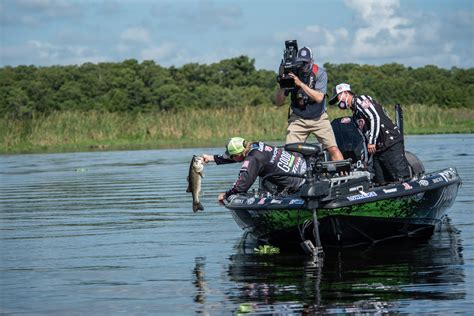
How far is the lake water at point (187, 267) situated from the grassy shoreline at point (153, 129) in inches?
915

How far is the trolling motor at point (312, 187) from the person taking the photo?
11820 millimetres

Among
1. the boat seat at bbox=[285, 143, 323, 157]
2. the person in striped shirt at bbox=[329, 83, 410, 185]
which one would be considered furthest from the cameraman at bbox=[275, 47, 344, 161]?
the boat seat at bbox=[285, 143, 323, 157]

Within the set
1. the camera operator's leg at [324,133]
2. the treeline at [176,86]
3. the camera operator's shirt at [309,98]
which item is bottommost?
the camera operator's leg at [324,133]

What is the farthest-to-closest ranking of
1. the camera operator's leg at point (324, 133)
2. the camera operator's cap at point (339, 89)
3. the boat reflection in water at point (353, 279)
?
the camera operator's leg at point (324, 133) → the camera operator's cap at point (339, 89) → the boat reflection in water at point (353, 279)

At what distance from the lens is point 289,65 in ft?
46.4

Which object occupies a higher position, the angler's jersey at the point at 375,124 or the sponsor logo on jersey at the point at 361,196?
the angler's jersey at the point at 375,124

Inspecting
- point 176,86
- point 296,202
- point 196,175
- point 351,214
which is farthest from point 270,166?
point 176,86

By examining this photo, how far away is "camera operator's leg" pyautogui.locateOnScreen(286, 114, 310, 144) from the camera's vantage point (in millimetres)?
14758

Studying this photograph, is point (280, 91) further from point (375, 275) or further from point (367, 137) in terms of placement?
point (375, 275)

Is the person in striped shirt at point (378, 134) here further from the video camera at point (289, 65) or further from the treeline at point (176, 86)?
the treeline at point (176, 86)

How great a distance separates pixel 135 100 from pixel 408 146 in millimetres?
48605

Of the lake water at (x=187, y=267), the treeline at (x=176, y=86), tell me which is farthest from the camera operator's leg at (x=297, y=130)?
the treeline at (x=176, y=86)

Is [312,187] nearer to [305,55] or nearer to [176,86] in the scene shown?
[305,55]

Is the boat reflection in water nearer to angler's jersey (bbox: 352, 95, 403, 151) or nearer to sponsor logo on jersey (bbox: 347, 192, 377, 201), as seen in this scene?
sponsor logo on jersey (bbox: 347, 192, 377, 201)
